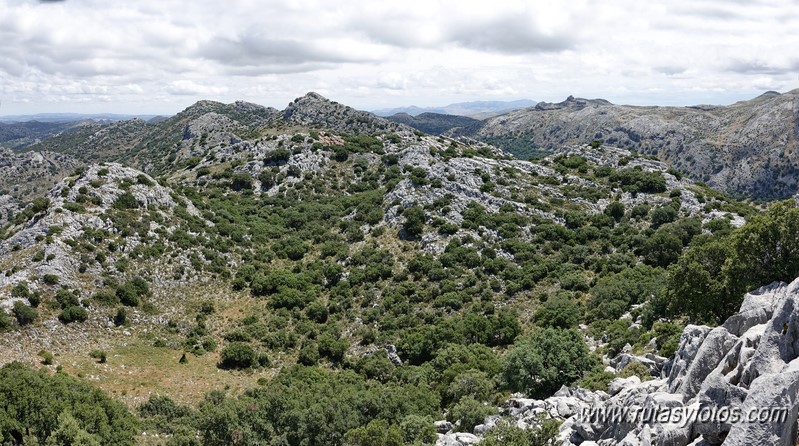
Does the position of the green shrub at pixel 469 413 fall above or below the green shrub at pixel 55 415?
below

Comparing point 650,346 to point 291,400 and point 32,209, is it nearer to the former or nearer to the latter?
point 291,400

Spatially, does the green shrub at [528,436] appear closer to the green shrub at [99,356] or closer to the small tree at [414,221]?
the green shrub at [99,356]

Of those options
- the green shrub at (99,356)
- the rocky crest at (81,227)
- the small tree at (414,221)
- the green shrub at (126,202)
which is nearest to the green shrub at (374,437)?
the green shrub at (99,356)

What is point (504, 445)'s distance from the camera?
61.0 feet

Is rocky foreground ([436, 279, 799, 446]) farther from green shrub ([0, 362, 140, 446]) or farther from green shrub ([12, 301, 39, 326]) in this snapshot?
green shrub ([12, 301, 39, 326])

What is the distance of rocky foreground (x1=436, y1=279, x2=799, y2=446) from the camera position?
42.3 feet

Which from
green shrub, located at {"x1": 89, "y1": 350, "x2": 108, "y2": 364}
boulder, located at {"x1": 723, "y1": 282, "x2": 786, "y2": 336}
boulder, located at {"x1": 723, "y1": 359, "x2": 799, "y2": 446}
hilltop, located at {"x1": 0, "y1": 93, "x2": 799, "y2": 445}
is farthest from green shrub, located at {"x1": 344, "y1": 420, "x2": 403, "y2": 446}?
green shrub, located at {"x1": 89, "y1": 350, "x2": 108, "y2": 364}

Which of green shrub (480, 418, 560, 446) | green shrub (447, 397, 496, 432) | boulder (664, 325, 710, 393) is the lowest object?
green shrub (447, 397, 496, 432)

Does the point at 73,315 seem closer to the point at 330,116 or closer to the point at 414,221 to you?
the point at 414,221

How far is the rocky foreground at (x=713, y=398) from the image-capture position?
1289 cm

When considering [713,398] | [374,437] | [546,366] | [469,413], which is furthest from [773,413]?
[546,366]

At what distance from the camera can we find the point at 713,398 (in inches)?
622

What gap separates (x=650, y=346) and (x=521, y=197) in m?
46.7

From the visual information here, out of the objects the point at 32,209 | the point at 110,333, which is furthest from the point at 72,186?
the point at 110,333
